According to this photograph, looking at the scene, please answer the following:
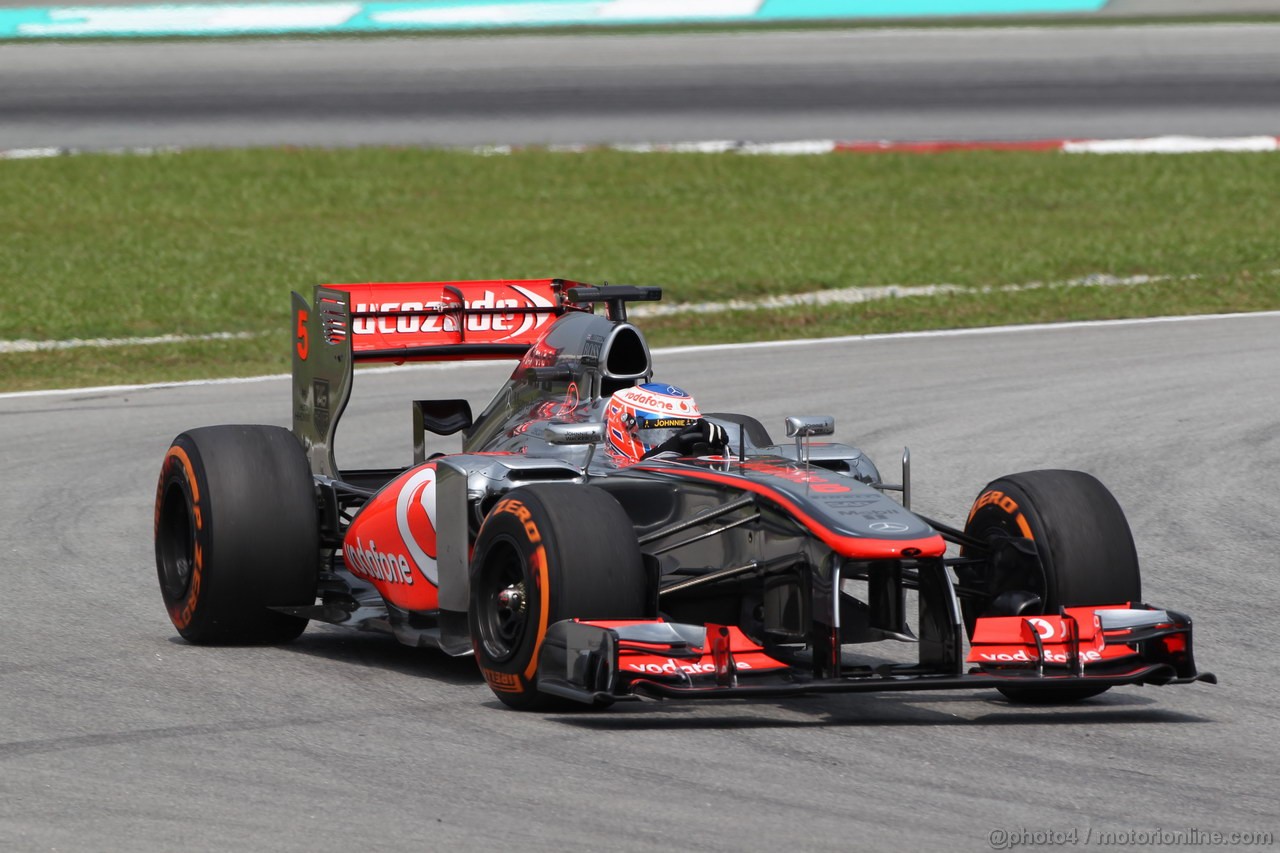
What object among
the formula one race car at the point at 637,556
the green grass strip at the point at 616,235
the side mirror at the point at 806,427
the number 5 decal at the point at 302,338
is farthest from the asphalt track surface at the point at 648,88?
the side mirror at the point at 806,427

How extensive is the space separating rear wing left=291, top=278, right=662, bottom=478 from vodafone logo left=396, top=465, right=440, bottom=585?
1.18 meters

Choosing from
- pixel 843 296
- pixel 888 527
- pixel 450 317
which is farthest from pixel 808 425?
pixel 843 296

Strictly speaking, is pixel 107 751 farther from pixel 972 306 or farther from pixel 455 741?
pixel 972 306

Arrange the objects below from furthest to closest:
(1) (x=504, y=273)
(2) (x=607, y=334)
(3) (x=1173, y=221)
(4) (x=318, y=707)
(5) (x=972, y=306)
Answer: (3) (x=1173, y=221), (1) (x=504, y=273), (5) (x=972, y=306), (2) (x=607, y=334), (4) (x=318, y=707)

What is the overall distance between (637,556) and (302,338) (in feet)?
11.1

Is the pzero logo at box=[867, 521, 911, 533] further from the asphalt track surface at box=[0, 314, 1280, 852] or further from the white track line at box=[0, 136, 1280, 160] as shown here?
the white track line at box=[0, 136, 1280, 160]

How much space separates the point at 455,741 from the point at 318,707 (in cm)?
80

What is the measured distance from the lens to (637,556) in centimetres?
722

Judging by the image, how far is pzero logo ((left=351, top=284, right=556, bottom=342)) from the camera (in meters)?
10.1

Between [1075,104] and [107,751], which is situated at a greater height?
[1075,104]

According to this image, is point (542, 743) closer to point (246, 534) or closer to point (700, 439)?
point (700, 439)

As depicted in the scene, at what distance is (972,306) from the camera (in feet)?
69.5

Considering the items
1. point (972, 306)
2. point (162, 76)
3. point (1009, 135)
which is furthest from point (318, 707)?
point (162, 76)

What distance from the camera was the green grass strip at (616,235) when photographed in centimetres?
2075
